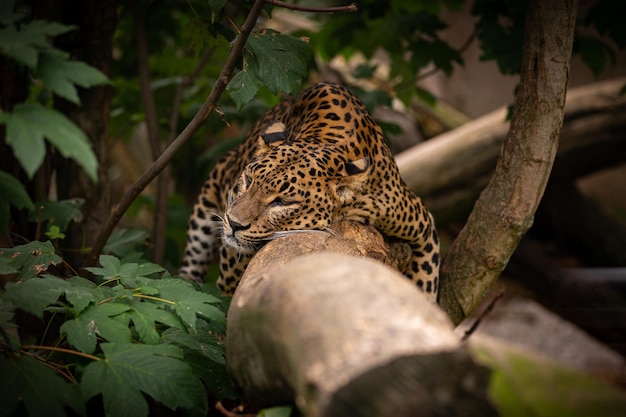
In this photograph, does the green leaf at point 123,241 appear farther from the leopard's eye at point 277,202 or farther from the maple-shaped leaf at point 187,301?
the maple-shaped leaf at point 187,301

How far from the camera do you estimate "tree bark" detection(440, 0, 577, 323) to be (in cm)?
411

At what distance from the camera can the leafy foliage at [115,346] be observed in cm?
254

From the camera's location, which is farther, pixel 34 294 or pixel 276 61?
pixel 276 61

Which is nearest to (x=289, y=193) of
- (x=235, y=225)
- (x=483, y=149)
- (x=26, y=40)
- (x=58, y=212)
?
(x=235, y=225)

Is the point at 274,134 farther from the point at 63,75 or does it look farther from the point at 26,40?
the point at 26,40

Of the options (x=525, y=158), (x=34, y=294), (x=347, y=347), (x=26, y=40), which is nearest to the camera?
(x=347, y=347)

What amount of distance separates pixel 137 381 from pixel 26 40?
4.46 ft

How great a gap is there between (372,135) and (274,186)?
3.27ft

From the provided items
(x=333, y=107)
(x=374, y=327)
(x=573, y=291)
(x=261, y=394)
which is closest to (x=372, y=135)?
(x=333, y=107)

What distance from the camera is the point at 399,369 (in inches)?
66.5

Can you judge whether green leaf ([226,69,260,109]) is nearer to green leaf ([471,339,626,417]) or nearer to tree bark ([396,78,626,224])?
green leaf ([471,339,626,417])

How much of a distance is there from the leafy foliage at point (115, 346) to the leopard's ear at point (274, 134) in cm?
149

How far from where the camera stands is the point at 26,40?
91.1 inches

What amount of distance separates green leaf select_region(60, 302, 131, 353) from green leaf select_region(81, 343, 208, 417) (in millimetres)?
58
